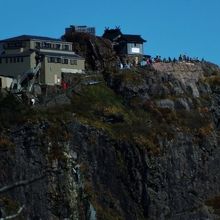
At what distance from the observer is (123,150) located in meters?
90.1

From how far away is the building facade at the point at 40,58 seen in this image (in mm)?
97375

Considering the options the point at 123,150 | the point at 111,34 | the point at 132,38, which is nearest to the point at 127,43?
the point at 132,38

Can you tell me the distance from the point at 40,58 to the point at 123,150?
17242mm

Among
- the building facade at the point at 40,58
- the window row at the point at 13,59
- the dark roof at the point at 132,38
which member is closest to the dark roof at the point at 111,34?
the dark roof at the point at 132,38

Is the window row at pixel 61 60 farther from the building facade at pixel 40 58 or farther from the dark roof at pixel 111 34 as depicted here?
the dark roof at pixel 111 34

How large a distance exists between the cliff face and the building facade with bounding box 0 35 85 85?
17.3 ft

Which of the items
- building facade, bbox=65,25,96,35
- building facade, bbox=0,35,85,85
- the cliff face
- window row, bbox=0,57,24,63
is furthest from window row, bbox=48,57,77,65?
building facade, bbox=65,25,96,35

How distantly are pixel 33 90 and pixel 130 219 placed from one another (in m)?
19.1

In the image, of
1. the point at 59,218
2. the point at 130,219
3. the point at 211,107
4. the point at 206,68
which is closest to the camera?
the point at 59,218

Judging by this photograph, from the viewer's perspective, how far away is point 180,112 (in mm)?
102188

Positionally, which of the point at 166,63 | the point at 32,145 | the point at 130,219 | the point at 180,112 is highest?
the point at 166,63

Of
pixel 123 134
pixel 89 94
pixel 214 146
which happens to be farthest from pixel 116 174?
pixel 214 146

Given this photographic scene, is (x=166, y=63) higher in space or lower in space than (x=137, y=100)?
higher

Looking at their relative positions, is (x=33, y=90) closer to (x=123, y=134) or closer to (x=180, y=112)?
(x=123, y=134)
